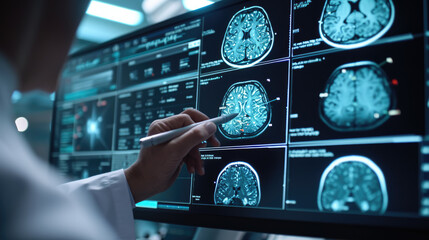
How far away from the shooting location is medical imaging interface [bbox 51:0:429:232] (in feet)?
1.91

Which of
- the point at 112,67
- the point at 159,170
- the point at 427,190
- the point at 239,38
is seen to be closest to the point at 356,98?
the point at 427,190

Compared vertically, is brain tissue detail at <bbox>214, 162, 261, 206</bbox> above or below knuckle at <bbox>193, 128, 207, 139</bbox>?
below

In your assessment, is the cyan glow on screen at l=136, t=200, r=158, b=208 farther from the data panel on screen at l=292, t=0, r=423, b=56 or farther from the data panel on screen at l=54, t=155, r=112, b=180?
the data panel on screen at l=292, t=0, r=423, b=56

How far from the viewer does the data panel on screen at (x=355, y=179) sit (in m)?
0.56

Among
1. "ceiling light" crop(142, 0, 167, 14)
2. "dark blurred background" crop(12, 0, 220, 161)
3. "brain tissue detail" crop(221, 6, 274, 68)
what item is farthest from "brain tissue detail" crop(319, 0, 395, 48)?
"ceiling light" crop(142, 0, 167, 14)

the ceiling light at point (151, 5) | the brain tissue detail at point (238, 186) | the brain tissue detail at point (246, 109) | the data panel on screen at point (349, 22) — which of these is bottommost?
the brain tissue detail at point (238, 186)

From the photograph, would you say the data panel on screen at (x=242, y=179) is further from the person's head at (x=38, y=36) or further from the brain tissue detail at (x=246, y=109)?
the person's head at (x=38, y=36)

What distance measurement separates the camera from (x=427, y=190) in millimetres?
539

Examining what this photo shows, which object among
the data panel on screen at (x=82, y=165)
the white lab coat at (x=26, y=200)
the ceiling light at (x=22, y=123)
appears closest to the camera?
the white lab coat at (x=26, y=200)

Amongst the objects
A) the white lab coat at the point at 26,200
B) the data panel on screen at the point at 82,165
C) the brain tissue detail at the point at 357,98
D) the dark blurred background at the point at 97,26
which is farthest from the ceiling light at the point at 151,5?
the white lab coat at the point at 26,200

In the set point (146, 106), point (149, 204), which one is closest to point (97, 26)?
point (146, 106)

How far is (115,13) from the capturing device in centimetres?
215

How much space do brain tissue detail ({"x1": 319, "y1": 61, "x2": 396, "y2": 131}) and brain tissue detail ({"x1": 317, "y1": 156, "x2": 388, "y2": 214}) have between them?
0.06 metres

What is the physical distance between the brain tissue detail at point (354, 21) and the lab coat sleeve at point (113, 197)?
47 centimetres
